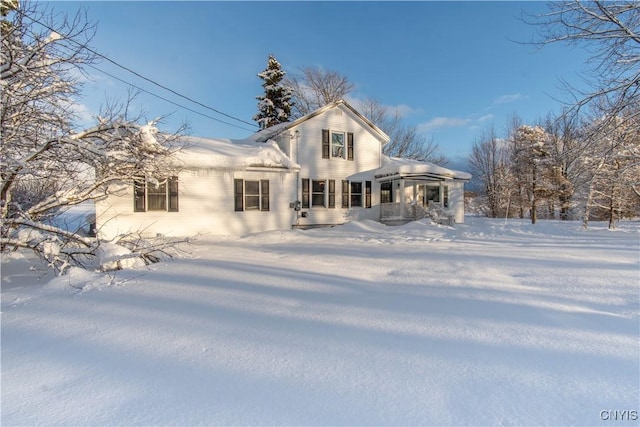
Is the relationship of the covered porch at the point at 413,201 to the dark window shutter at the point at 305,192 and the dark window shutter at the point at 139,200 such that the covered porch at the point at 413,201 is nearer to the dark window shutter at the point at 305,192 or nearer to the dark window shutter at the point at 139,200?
the dark window shutter at the point at 305,192

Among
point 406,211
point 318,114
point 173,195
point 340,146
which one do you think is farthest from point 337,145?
point 173,195

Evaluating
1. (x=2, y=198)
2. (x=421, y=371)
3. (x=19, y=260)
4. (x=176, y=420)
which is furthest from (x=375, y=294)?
(x=19, y=260)

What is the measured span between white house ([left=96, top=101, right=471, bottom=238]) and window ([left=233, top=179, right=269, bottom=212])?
4 cm

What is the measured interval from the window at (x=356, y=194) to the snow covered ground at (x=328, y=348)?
1148cm

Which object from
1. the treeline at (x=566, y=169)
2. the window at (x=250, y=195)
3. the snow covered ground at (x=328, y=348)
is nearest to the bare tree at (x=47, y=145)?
the snow covered ground at (x=328, y=348)

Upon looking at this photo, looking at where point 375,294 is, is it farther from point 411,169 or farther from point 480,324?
point 411,169

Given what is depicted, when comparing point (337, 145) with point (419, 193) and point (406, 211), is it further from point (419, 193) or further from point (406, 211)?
point (419, 193)

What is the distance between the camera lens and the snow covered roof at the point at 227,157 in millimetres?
12267

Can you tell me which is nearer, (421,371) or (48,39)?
(421,371)

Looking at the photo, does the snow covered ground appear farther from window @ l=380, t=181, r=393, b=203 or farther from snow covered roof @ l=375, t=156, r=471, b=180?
window @ l=380, t=181, r=393, b=203

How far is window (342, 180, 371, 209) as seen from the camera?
16797 mm

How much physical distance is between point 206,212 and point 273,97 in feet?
66.4

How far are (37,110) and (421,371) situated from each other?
694 cm

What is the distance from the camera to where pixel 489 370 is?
2.35 m
